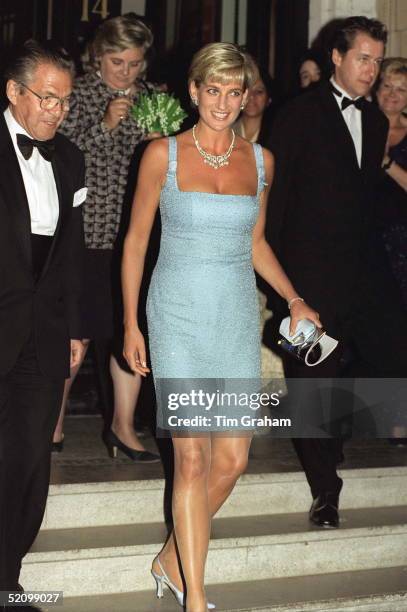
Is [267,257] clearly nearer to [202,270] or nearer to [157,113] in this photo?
[202,270]

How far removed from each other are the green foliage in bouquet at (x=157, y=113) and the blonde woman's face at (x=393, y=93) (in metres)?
1.28

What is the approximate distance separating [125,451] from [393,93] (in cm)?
236

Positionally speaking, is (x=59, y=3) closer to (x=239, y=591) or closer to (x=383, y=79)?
(x=383, y=79)

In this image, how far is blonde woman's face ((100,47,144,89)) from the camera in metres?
5.23

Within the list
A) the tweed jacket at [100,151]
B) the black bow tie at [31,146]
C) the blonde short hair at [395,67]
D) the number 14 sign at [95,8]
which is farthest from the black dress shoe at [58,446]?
the number 14 sign at [95,8]

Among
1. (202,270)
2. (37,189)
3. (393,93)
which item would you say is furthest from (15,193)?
(393,93)

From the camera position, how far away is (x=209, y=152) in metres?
4.20

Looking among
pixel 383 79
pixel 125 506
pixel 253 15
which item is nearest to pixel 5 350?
pixel 125 506

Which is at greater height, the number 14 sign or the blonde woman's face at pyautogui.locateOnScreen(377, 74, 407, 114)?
the number 14 sign

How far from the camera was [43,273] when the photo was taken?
3896 mm

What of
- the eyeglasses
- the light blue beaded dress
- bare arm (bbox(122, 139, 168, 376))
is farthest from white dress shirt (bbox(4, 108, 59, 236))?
the light blue beaded dress

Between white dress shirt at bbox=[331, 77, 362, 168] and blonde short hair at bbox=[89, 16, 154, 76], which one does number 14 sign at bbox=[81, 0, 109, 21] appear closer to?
blonde short hair at bbox=[89, 16, 154, 76]

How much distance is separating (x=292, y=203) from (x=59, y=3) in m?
2.70

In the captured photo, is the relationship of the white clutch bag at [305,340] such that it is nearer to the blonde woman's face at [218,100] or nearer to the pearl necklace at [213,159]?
the pearl necklace at [213,159]
